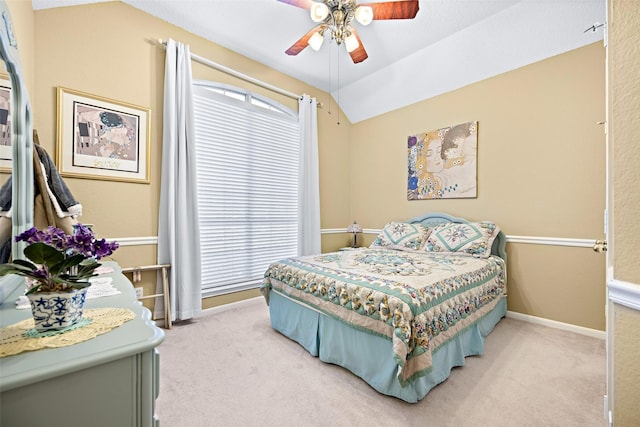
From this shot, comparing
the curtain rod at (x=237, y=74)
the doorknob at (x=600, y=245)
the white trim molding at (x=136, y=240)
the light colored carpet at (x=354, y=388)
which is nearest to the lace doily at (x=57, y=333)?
the light colored carpet at (x=354, y=388)

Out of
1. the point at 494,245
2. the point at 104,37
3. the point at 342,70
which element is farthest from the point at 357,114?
the point at 104,37

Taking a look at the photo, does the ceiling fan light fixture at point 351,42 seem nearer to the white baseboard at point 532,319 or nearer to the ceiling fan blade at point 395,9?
the ceiling fan blade at point 395,9

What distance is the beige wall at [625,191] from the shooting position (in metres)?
0.89

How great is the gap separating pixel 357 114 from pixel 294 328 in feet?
11.5

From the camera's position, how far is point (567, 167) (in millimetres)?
A: 2635

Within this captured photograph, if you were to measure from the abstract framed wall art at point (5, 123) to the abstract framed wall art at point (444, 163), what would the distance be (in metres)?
3.71

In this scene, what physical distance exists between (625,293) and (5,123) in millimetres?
2285

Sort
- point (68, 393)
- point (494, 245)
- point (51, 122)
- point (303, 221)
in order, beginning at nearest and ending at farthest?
point (68, 393) → point (51, 122) → point (494, 245) → point (303, 221)

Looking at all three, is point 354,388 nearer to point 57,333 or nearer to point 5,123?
point 57,333

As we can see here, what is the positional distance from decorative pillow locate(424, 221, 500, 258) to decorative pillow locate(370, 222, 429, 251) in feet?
0.37

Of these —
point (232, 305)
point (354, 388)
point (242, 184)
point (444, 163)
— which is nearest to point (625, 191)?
point (354, 388)

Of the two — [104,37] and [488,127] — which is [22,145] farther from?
[488,127]

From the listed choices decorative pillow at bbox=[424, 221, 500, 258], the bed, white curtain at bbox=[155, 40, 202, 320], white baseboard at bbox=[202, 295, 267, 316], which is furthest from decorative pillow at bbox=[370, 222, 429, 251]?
white curtain at bbox=[155, 40, 202, 320]

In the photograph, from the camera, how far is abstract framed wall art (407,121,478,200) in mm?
3264
